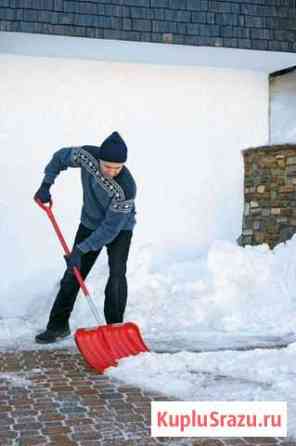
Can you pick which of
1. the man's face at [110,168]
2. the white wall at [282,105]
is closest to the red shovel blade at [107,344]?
the man's face at [110,168]

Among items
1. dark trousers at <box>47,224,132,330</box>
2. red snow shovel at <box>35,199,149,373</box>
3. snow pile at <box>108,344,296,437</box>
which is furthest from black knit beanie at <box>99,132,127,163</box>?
snow pile at <box>108,344,296,437</box>

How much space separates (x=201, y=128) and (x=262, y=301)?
2228 mm

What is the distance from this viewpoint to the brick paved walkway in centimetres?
362

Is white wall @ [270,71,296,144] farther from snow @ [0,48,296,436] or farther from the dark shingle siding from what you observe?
the dark shingle siding

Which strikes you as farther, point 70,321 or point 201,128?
point 201,128

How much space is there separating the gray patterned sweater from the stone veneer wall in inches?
104

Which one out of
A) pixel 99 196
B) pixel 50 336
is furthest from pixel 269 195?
pixel 50 336

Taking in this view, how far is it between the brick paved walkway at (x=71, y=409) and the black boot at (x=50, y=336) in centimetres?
52

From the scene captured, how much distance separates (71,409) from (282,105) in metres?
5.27

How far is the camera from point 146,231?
7.84 metres

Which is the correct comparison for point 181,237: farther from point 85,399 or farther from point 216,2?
point 85,399

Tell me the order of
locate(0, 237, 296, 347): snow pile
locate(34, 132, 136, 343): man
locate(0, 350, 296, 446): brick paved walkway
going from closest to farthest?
locate(0, 350, 296, 446): brick paved walkway < locate(34, 132, 136, 343): man < locate(0, 237, 296, 347): snow pile

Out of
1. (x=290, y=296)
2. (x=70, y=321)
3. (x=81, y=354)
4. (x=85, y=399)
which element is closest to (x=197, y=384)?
(x=85, y=399)

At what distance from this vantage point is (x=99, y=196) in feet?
18.0
